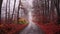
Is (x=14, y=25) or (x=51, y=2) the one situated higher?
(x=51, y=2)

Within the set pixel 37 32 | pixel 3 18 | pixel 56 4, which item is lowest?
pixel 37 32

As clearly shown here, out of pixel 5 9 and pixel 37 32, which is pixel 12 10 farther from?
pixel 37 32

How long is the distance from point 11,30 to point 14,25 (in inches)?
2.8

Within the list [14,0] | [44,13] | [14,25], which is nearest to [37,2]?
[44,13]

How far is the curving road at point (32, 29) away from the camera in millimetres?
1821

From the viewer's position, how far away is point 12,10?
1.84 meters

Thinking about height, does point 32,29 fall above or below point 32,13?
below

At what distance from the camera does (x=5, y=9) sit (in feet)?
6.08

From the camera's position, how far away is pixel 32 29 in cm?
183

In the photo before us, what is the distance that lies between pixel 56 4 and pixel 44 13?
0.18m

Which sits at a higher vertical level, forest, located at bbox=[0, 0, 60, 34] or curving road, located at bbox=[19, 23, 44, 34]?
forest, located at bbox=[0, 0, 60, 34]

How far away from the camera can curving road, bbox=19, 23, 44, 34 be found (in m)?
1.82

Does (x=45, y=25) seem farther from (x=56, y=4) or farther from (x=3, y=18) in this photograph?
(x=3, y=18)

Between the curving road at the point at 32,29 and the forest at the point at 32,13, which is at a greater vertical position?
the forest at the point at 32,13
